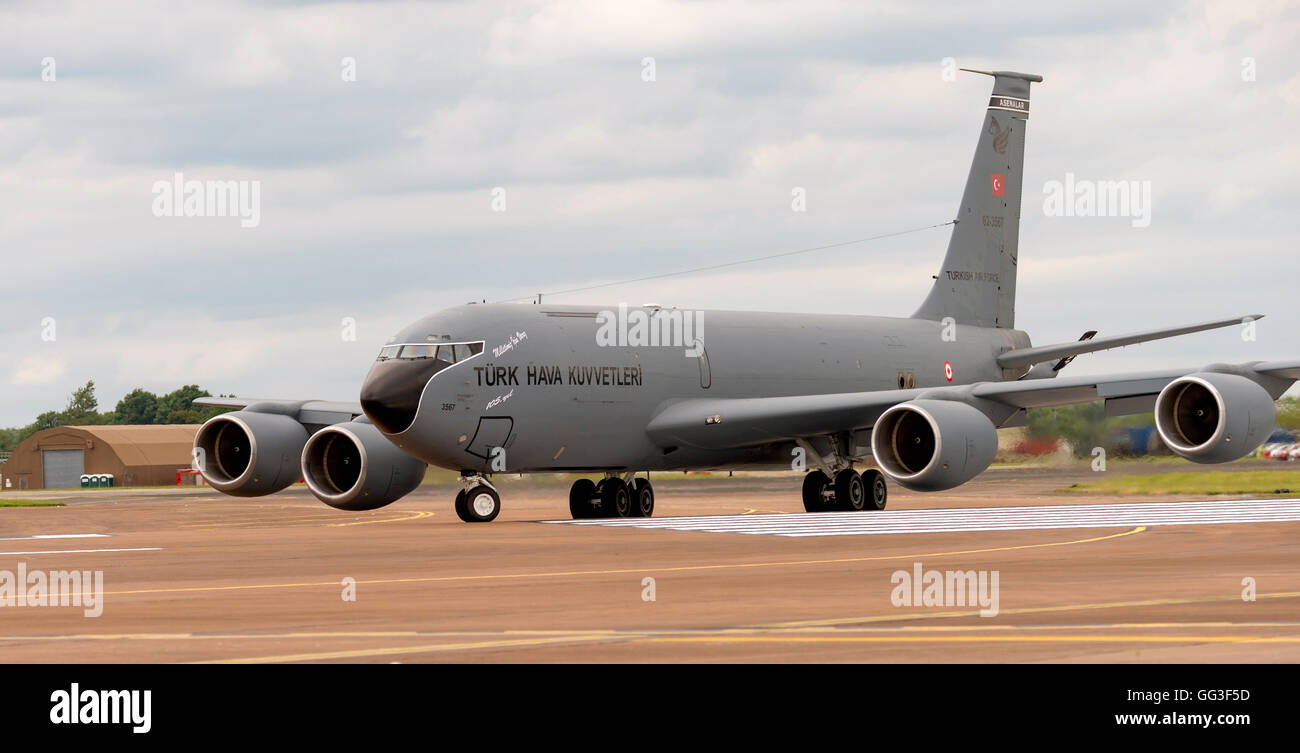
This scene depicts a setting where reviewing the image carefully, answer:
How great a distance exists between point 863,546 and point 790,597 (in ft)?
21.5

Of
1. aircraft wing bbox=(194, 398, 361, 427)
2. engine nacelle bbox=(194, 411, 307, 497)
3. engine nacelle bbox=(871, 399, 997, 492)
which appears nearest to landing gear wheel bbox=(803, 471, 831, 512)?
engine nacelle bbox=(871, 399, 997, 492)

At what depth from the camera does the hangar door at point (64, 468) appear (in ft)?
290

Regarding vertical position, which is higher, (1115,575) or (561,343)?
(561,343)

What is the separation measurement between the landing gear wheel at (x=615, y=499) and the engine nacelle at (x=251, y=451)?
590 centimetres

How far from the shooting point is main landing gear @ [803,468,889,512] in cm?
3097

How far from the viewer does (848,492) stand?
31.0m

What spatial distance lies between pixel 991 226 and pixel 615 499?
46.9 feet

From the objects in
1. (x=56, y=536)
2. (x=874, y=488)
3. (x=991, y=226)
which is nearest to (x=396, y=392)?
(x=56, y=536)

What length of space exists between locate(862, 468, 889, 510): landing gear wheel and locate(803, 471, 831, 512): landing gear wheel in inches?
33.0

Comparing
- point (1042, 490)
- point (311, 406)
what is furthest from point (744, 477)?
point (311, 406)

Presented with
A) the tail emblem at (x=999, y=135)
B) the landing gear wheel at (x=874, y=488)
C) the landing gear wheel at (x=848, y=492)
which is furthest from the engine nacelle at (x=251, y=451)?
the tail emblem at (x=999, y=135)
